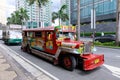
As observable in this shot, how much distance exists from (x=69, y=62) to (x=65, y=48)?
74 centimetres

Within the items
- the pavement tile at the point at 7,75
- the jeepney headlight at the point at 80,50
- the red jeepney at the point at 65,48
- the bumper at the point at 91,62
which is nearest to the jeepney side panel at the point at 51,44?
the red jeepney at the point at 65,48

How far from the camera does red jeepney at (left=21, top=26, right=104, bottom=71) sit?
8.17 meters

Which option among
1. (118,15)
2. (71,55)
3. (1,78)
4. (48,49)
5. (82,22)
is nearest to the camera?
(1,78)

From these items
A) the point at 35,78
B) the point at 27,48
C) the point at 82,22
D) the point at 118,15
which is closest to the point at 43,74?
the point at 35,78

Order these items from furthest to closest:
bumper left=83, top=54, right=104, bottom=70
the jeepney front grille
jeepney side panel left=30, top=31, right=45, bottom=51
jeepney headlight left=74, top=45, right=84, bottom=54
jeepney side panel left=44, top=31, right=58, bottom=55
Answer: jeepney side panel left=30, top=31, right=45, bottom=51
jeepney side panel left=44, top=31, right=58, bottom=55
the jeepney front grille
jeepney headlight left=74, top=45, right=84, bottom=54
bumper left=83, top=54, right=104, bottom=70

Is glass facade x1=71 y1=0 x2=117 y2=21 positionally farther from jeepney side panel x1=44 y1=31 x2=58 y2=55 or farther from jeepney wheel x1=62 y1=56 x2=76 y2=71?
jeepney wheel x1=62 y1=56 x2=76 y2=71

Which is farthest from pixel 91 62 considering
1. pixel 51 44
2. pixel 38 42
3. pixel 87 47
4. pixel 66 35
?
pixel 38 42

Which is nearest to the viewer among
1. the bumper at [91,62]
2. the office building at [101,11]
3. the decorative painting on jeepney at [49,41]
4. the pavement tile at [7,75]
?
the pavement tile at [7,75]

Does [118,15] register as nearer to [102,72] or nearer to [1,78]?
[102,72]

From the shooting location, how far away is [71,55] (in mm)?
8555

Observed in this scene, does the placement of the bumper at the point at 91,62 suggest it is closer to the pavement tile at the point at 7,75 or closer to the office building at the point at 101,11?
the pavement tile at the point at 7,75

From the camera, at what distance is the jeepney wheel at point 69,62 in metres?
8.23

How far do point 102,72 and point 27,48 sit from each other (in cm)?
866

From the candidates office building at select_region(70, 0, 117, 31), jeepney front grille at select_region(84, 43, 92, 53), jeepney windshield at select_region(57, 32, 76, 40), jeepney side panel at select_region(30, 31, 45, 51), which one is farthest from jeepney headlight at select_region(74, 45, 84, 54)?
office building at select_region(70, 0, 117, 31)
